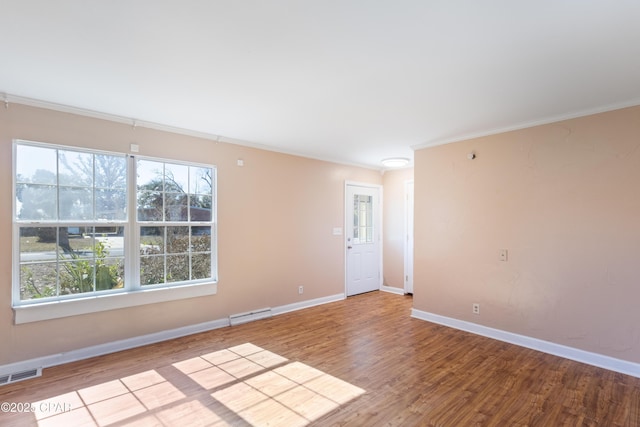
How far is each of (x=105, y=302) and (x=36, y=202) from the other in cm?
115

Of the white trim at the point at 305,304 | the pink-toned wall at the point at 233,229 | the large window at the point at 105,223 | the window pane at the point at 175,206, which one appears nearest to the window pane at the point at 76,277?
the large window at the point at 105,223

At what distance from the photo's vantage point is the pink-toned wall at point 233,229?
9.07 feet

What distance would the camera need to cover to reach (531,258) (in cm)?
335

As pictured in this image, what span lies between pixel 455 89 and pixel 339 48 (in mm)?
1154

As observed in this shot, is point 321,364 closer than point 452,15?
No

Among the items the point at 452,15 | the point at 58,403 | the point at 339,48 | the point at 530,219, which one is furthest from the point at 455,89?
the point at 58,403

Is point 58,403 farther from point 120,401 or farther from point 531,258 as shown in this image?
point 531,258

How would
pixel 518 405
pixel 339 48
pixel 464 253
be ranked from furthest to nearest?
pixel 464 253
pixel 518 405
pixel 339 48

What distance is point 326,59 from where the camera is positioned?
2.07m

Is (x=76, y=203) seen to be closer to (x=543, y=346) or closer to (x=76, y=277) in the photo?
(x=76, y=277)

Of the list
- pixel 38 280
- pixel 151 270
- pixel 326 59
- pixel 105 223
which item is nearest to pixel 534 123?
pixel 326 59

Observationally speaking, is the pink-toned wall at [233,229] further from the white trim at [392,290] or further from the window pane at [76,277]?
the white trim at [392,290]

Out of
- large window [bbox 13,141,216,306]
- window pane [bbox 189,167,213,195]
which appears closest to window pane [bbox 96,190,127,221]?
large window [bbox 13,141,216,306]

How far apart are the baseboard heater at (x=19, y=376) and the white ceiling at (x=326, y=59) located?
2464 mm
